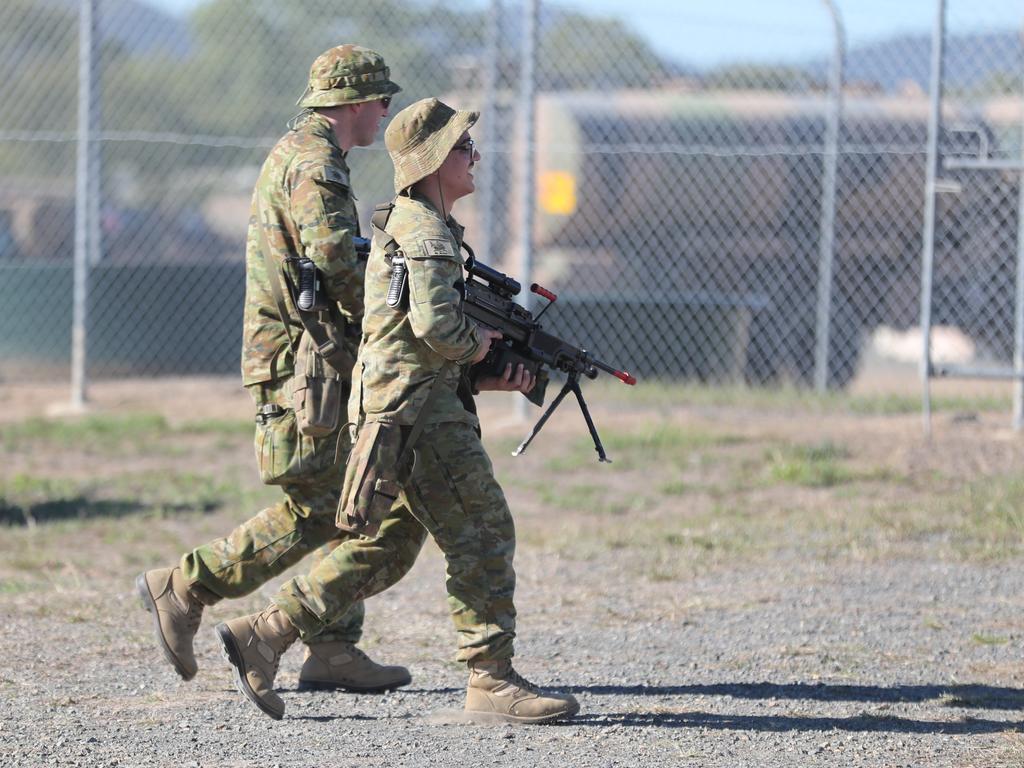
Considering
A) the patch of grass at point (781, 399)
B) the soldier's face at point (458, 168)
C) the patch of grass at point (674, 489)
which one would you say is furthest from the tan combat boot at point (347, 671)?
the patch of grass at point (781, 399)

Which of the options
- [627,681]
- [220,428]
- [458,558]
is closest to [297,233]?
[458,558]

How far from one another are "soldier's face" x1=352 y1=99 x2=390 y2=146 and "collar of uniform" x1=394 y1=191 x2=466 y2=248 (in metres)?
0.49

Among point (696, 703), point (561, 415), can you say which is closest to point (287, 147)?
point (696, 703)

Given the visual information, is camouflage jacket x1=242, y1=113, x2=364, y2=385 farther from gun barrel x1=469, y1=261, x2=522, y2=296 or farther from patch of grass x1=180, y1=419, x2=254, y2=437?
patch of grass x1=180, y1=419, x2=254, y2=437

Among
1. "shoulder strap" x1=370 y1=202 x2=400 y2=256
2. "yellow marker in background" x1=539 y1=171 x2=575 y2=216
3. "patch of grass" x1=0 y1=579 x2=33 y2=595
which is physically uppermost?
"yellow marker in background" x1=539 y1=171 x2=575 y2=216

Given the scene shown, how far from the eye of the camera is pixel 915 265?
35.4 ft

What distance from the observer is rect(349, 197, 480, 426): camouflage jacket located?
12.8 feet

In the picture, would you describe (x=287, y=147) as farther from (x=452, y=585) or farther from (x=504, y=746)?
(x=504, y=746)

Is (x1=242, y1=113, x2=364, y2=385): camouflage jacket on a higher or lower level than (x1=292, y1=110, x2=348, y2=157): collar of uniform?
lower

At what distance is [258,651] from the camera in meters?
4.21

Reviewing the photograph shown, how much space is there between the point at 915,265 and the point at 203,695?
24.7 feet

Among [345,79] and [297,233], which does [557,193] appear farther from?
[297,233]

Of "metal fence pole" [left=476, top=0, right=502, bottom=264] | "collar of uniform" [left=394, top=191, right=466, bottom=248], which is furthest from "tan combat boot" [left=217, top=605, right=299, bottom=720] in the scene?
"metal fence pole" [left=476, top=0, right=502, bottom=264]

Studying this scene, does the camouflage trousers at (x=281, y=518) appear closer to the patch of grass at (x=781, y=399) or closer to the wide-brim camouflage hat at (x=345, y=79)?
the wide-brim camouflage hat at (x=345, y=79)
